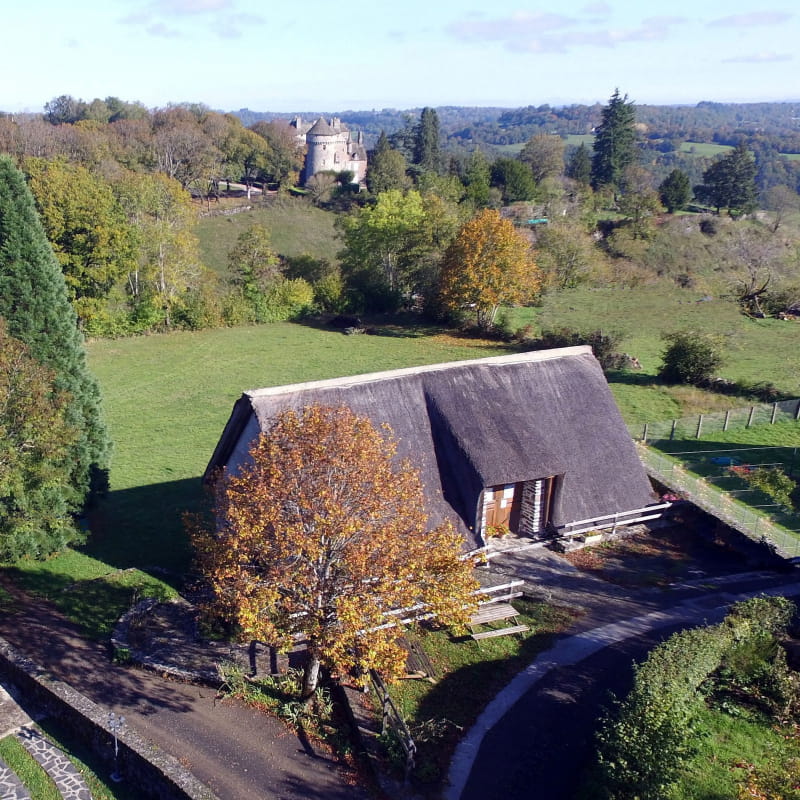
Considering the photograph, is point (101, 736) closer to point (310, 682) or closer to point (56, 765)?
point (56, 765)

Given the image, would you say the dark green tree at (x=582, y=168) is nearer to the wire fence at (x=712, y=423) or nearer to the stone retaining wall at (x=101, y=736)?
the wire fence at (x=712, y=423)

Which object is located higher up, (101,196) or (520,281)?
(101,196)

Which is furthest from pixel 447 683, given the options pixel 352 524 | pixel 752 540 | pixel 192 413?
pixel 192 413

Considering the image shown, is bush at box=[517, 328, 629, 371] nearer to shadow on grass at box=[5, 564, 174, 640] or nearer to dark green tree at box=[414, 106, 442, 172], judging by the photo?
shadow on grass at box=[5, 564, 174, 640]

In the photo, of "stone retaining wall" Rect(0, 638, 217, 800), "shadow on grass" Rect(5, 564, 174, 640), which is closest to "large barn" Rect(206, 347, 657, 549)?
"shadow on grass" Rect(5, 564, 174, 640)

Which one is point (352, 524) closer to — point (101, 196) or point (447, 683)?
point (447, 683)
